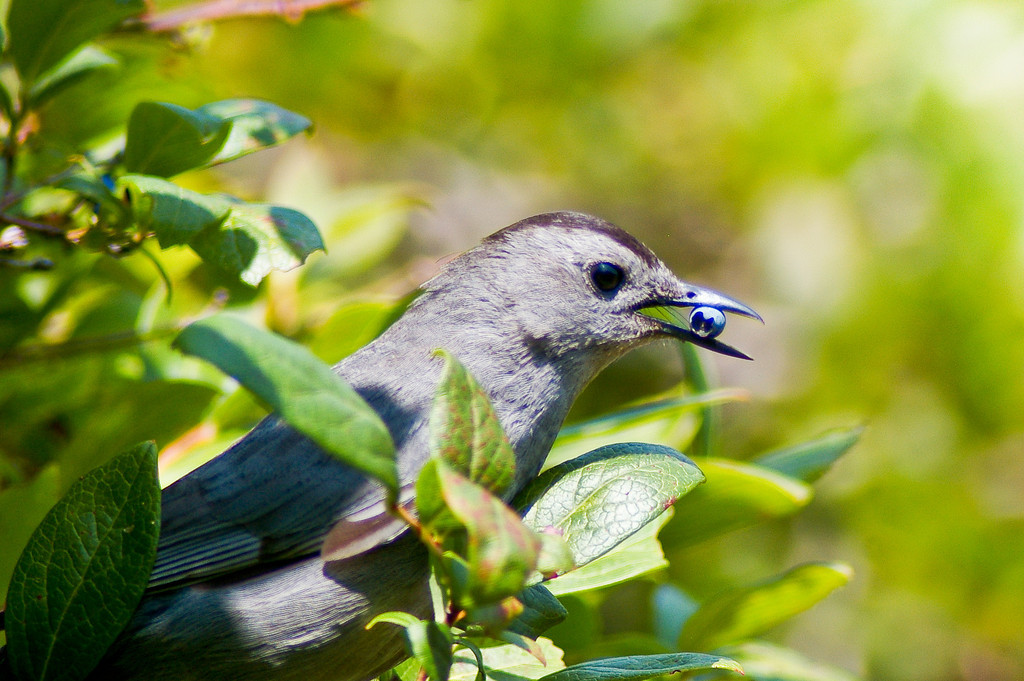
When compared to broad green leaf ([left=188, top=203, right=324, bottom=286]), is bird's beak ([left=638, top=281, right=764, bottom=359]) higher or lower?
lower

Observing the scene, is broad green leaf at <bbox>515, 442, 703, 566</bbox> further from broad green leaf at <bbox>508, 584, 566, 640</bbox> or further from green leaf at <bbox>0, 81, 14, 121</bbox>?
green leaf at <bbox>0, 81, 14, 121</bbox>

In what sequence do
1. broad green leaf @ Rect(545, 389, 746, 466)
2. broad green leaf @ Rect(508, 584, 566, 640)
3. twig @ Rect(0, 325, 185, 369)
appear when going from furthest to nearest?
1. twig @ Rect(0, 325, 185, 369)
2. broad green leaf @ Rect(545, 389, 746, 466)
3. broad green leaf @ Rect(508, 584, 566, 640)

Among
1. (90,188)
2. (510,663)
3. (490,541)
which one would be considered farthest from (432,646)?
(90,188)

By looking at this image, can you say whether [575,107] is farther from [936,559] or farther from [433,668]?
[433,668]

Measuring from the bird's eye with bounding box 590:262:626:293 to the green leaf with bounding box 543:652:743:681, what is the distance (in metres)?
0.76

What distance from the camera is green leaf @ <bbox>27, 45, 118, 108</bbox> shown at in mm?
1680

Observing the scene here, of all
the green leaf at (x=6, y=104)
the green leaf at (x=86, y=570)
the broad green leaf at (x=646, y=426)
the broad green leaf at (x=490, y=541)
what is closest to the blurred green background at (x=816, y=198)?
the green leaf at (x=6, y=104)

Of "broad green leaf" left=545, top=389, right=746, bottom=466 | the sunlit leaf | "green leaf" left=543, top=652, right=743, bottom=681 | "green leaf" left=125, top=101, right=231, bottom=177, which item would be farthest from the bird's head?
"green leaf" left=543, top=652, right=743, bottom=681

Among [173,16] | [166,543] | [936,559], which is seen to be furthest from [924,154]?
[166,543]

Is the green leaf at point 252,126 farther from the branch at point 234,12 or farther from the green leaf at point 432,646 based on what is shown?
the green leaf at point 432,646

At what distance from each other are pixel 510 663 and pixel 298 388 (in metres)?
0.74

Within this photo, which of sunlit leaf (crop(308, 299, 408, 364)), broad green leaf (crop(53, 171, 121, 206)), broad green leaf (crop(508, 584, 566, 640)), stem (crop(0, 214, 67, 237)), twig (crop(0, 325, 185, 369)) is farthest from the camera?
sunlit leaf (crop(308, 299, 408, 364))

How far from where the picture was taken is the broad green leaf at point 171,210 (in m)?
1.34

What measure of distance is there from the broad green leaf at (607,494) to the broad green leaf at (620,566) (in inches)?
5.3
